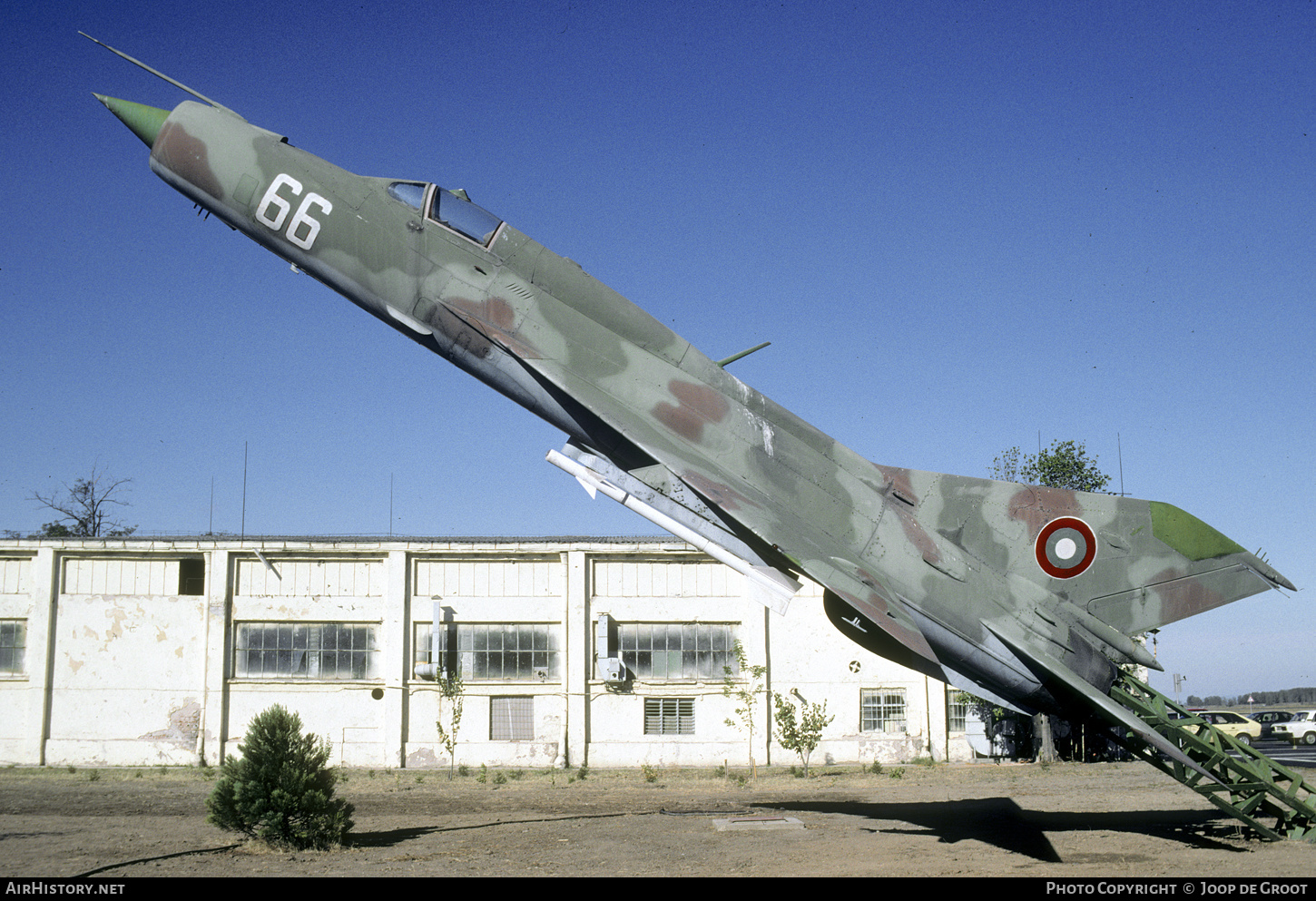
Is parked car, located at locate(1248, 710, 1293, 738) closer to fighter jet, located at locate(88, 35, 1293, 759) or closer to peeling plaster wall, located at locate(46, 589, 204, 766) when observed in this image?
fighter jet, located at locate(88, 35, 1293, 759)

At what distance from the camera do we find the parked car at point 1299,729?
1558 inches

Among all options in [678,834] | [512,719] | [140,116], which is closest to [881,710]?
[512,719]

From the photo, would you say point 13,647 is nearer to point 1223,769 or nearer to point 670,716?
point 670,716

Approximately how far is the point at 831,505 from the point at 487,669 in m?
20.4

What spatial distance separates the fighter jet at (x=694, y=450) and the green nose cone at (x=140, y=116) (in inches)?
1.0

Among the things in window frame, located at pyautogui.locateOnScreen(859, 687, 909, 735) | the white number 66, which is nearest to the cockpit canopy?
the white number 66

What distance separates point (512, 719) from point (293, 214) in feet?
70.8

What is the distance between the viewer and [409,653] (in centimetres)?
3136

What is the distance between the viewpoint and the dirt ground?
1234 centimetres

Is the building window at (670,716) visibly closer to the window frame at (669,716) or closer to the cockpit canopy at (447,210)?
the window frame at (669,716)

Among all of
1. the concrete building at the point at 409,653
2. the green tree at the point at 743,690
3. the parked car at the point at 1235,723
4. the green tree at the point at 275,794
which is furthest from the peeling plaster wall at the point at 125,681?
the parked car at the point at 1235,723

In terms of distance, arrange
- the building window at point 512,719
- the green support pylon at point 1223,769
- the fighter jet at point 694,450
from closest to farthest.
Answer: the fighter jet at point 694,450
the green support pylon at point 1223,769
the building window at point 512,719
